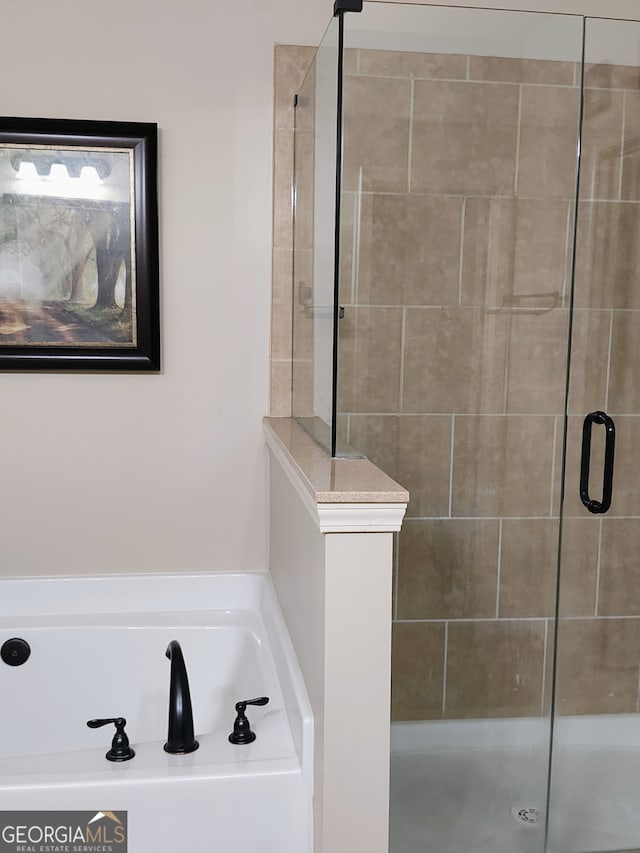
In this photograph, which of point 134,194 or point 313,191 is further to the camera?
point 134,194

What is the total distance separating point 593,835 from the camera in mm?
2105

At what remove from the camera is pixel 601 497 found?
211cm

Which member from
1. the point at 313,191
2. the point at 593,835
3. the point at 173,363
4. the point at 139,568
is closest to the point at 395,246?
the point at 313,191

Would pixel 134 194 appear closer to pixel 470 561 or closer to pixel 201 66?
pixel 201 66

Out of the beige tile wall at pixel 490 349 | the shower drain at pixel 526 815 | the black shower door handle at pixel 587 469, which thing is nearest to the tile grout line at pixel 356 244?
the beige tile wall at pixel 490 349

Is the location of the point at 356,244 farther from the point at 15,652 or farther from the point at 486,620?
the point at 15,652

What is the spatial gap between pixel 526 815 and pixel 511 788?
0.07 metres

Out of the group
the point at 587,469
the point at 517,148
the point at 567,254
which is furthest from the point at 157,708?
the point at 517,148

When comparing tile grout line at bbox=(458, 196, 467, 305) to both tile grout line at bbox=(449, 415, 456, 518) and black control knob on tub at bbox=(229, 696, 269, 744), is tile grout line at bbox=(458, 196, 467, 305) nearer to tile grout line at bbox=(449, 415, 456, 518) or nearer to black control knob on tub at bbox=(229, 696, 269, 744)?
tile grout line at bbox=(449, 415, 456, 518)

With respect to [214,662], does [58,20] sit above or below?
above

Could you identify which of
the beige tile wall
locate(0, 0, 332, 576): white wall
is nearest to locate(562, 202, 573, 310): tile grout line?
the beige tile wall

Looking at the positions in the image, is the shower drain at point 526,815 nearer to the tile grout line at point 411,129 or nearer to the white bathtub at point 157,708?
the white bathtub at point 157,708

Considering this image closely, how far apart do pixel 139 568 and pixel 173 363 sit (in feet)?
2.08
